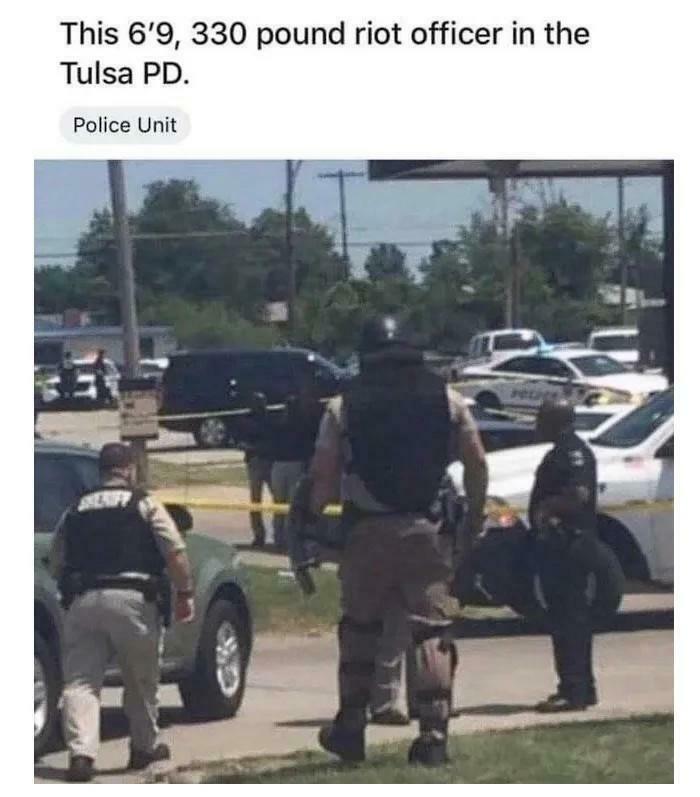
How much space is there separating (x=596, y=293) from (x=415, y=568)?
1.63 metres

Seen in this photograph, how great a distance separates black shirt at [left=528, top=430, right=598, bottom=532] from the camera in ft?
29.0

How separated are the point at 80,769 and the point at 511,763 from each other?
1394 mm

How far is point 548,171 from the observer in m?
6.80

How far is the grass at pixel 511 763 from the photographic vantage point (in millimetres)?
6754

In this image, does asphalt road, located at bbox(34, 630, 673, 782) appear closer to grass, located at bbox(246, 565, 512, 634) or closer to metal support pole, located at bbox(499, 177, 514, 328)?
grass, located at bbox(246, 565, 512, 634)

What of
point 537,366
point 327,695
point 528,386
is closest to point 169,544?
point 327,695

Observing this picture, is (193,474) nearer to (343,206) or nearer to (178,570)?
(178,570)

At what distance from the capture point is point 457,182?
698 centimetres

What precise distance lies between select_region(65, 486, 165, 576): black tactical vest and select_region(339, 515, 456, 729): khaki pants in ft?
2.49

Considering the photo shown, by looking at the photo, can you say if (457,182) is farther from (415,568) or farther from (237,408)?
(237,408)

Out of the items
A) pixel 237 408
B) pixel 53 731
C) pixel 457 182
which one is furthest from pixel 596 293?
pixel 53 731
